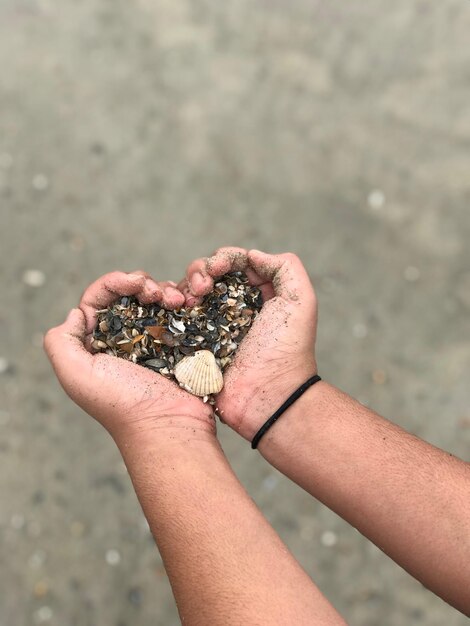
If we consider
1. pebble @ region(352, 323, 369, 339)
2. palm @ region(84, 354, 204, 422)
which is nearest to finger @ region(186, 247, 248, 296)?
palm @ region(84, 354, 204, 422)

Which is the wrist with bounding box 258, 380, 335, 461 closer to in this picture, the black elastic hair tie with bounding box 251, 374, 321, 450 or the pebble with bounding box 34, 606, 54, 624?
the black elastic hair tie with bounding box 251, 374, 321, 450

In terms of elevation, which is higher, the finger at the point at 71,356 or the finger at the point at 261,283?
the finger at the point at 261,283

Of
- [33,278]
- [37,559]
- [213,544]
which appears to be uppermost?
[213,544]

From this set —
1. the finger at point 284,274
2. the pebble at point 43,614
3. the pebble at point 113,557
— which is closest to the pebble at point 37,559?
the pebble at point 43,614

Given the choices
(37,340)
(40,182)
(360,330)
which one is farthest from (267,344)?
(40,182)

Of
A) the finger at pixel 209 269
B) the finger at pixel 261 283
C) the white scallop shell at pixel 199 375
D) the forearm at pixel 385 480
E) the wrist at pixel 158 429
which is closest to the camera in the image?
the forearm at pixel 385 480

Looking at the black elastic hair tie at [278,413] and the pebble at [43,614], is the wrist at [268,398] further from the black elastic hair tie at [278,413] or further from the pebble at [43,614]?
the pebble at [43,614]

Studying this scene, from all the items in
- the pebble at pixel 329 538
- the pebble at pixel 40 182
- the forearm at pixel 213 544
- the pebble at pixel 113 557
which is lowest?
the pebble at pixel 113 557

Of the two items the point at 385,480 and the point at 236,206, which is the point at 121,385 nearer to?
the point at 385,480

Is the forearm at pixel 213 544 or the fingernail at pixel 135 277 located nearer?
the forearm at pixel 213 544
